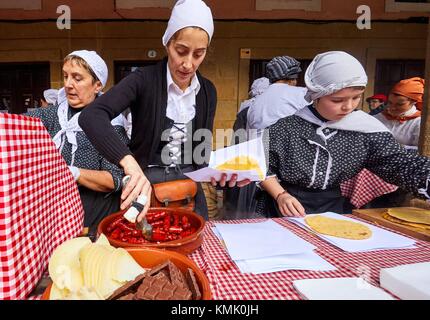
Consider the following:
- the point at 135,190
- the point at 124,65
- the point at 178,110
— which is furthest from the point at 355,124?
the point at 124,65

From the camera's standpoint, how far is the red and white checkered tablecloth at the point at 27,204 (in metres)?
0.87

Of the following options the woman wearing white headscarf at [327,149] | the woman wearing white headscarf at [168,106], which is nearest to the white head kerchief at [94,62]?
the woman wearing white headscarf at [168,106]

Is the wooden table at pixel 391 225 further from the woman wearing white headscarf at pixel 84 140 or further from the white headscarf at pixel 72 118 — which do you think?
the white headscarf at pixel 72 118

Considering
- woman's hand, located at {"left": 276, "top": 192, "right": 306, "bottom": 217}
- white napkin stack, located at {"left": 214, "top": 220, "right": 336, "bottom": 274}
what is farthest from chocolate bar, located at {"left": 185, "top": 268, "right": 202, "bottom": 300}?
woman's hand, located at {"left": 276, "top": 192, "right": 306, "bottom": 217}

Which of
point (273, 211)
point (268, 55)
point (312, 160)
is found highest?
point (268, 55)

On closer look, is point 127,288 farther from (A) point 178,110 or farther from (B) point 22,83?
(B) point 22,83

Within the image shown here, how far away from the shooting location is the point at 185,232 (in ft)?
4.15

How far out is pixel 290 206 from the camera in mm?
1816

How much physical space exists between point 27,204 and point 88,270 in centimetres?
28

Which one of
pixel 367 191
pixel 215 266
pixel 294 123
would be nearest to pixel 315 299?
pixel 215 266

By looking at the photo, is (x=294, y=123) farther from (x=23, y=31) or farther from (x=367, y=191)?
(x=23, y=31)

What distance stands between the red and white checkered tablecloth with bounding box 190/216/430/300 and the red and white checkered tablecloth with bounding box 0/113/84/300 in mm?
505
